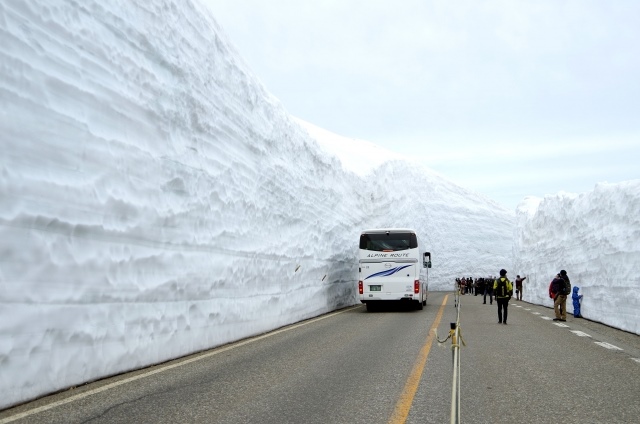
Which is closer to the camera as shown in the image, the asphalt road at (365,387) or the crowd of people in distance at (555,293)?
the asphalt road at (365,387)

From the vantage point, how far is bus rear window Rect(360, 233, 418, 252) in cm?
2175

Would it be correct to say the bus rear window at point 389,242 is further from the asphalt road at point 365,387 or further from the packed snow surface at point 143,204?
the asphalt road at point 365,387

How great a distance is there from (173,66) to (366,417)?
854 centimetres

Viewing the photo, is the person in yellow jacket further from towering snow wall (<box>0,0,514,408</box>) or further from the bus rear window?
the bus rear window

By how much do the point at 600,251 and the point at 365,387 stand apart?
15581 millimetres

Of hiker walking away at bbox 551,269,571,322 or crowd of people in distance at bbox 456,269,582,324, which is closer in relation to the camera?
crowd of people in distance at bbox 456,269,582,324

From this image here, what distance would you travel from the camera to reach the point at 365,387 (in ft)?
21.5

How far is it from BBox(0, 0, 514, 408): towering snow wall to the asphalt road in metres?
0.63

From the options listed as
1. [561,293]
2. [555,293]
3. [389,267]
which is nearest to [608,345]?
[561,293]

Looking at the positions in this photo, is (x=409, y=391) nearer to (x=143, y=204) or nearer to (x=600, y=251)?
(x=143, y=204)

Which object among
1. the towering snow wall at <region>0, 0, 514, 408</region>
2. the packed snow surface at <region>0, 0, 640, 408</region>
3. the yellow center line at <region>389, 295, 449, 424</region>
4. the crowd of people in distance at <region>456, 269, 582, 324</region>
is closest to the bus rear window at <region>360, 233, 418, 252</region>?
the packed snow surface at <region>0, 0, 640, 408</region>

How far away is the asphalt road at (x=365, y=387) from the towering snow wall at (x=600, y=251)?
19.5 feet

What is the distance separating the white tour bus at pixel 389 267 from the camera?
2127 cm

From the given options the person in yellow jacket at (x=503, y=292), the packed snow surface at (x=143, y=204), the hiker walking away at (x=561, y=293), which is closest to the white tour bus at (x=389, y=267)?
the packed snow surface at (x=143, y=204)
